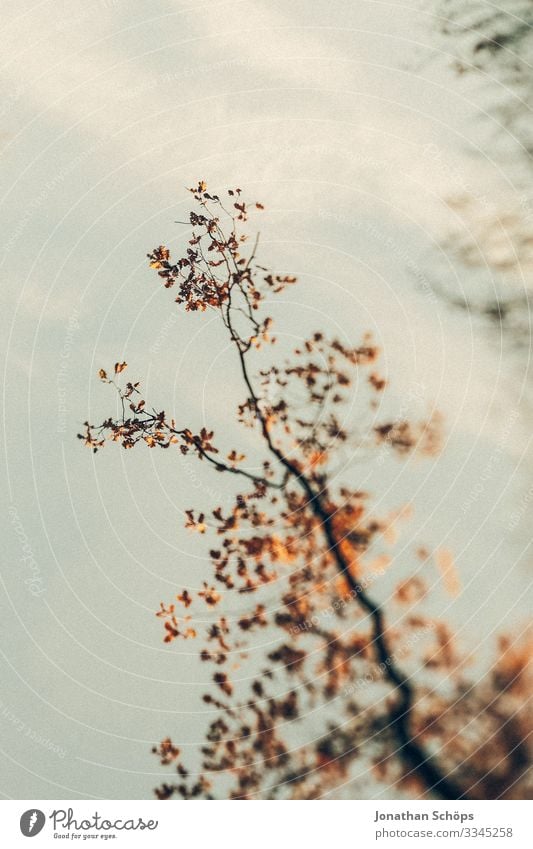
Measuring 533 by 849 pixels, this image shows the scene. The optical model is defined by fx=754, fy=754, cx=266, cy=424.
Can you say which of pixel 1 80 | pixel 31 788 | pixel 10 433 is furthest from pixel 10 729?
pixel 1 80

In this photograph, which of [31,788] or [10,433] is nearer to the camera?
[31,788]

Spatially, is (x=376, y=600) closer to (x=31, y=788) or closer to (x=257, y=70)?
(x=31, y=788)

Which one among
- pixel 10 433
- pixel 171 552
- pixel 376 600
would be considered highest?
pixel 10 433

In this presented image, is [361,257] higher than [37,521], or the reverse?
[361,257]

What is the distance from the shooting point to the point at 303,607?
7.76 m

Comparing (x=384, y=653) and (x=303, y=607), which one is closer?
(x=384, y=653)

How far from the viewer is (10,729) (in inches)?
304

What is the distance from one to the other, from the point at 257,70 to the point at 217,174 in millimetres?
1206

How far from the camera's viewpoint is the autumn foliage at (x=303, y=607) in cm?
742

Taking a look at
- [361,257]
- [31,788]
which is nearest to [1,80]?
[361,257]

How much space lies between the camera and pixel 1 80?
827 centimetres

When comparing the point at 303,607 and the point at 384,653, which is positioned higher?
the point at 303,607

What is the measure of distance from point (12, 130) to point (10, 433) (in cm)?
330

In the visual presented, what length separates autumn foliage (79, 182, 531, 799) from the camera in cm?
742
